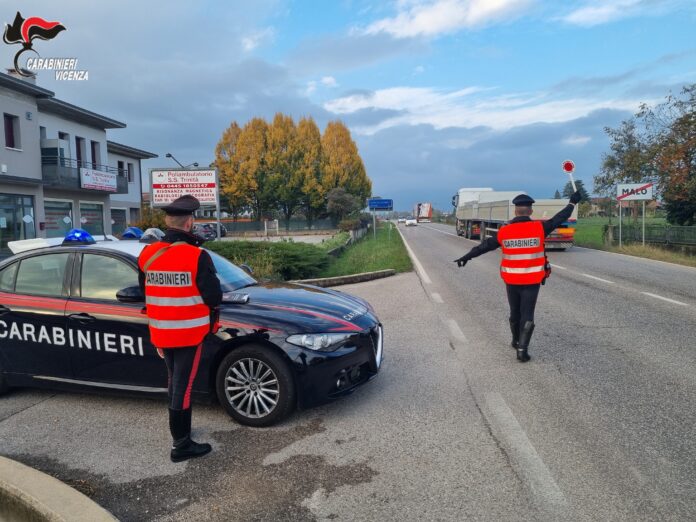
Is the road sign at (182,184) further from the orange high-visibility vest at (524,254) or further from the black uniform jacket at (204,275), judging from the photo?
the black uniform jacket at (204,275)

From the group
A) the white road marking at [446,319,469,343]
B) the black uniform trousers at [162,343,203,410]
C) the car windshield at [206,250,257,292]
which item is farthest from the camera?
the white road marking at [446,319,469,343]

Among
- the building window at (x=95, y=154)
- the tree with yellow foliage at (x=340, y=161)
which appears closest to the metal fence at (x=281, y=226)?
the tree with yellow foliage at (x=340, y=161)

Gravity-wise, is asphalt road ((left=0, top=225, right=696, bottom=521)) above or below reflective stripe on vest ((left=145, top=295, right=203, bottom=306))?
below

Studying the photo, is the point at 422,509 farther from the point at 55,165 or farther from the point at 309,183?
the point at 309,183

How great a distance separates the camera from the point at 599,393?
15.5ft

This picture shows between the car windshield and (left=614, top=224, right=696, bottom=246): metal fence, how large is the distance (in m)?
21.5

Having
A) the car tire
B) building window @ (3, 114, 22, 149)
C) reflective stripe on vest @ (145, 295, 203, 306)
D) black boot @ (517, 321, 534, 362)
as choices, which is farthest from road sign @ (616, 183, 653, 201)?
building window @ (3, 114, 22, 149)

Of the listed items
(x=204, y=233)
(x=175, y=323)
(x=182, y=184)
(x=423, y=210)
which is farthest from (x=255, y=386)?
(x=423, y=210)

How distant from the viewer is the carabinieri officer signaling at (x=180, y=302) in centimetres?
350

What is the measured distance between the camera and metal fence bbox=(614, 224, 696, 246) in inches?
841

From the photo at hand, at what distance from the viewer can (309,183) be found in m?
56.5

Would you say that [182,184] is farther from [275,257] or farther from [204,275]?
[204,275]

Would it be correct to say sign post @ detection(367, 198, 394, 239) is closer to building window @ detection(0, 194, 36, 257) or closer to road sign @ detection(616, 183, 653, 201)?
road sign @ detection(616, 183, 653, 201)

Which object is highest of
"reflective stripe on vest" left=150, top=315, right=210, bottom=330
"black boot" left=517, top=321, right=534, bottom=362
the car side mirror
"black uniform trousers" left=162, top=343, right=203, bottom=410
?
the car side mirror
